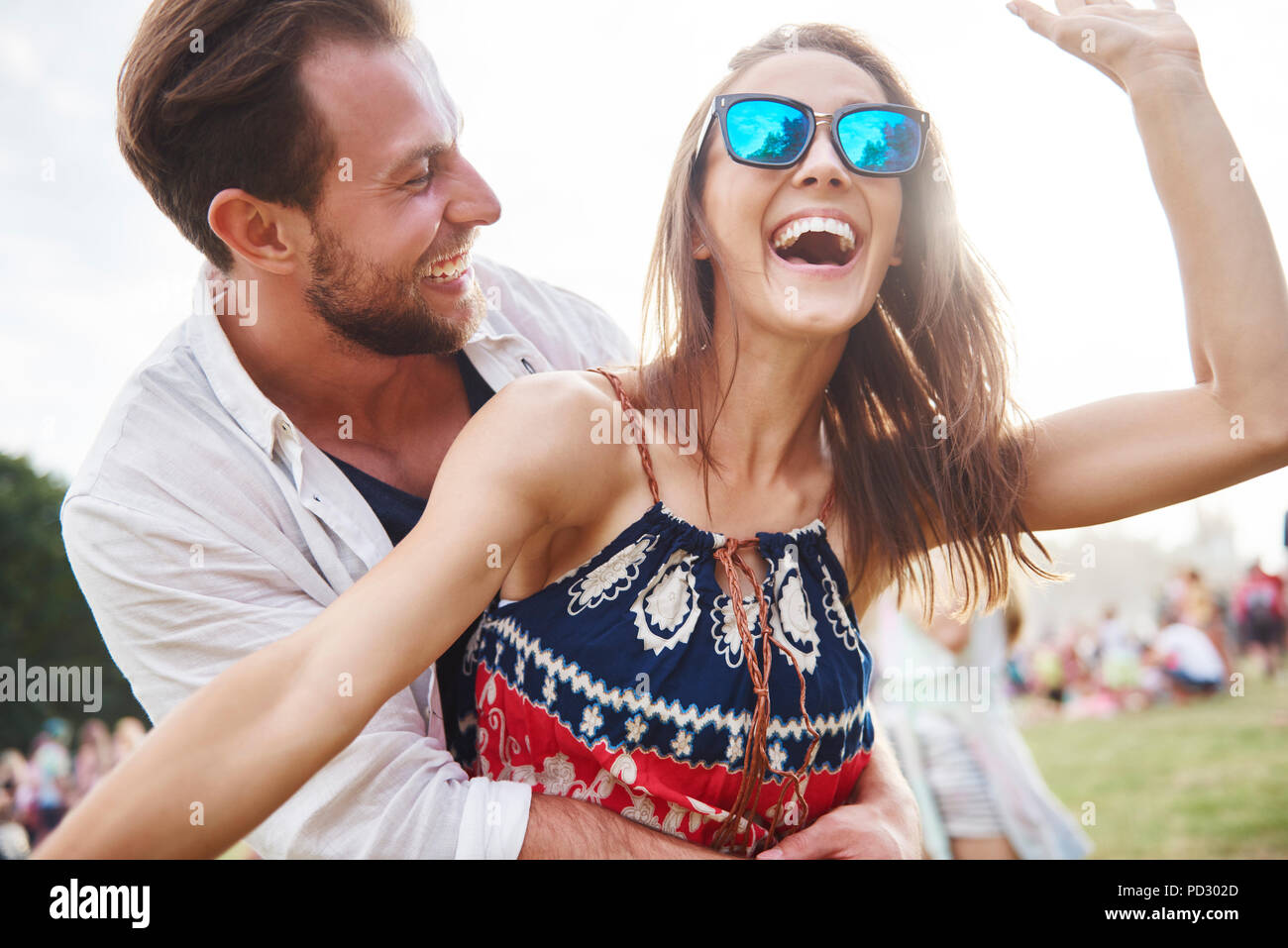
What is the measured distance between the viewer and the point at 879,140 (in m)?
2.24

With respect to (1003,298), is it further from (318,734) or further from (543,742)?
(318,734)

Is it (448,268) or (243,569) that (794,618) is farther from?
(448,268)

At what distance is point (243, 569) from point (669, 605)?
101cm

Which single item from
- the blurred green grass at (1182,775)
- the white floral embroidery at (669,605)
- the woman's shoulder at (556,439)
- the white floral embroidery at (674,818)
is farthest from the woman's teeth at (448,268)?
the blurred green grass at (1182,775)

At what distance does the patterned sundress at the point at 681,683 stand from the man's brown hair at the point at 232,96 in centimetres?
130

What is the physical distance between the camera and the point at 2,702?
62.4 feet

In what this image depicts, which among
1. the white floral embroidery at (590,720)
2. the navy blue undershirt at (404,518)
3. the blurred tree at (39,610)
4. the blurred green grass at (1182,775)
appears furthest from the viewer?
the blurred tree at (39,610)

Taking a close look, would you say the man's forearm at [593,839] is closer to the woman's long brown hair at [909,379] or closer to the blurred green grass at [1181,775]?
the woman's long brown hair at [909,379]

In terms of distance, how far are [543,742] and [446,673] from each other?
0.52 m

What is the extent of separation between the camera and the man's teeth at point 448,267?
2922 mm

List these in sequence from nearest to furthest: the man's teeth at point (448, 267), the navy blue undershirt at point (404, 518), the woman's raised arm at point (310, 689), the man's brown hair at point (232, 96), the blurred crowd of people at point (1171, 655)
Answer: the woman's raised arm at point (310, 689) → the navy blue undershirt at point (404, 518) → the man's brown hair at point (232, 96) → the man's teeth at point (448, 267) → the blurred crowd of people at point (1171, 655)

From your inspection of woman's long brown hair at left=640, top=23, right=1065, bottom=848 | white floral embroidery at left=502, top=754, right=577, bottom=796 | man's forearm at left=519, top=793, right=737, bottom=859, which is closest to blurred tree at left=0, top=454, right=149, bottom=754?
white floral embroidery at left=502, top=754, right=577, bottom=796

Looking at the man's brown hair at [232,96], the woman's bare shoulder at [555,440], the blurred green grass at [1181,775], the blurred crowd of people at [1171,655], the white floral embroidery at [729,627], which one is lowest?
the blurred green grass at [1181,775]
